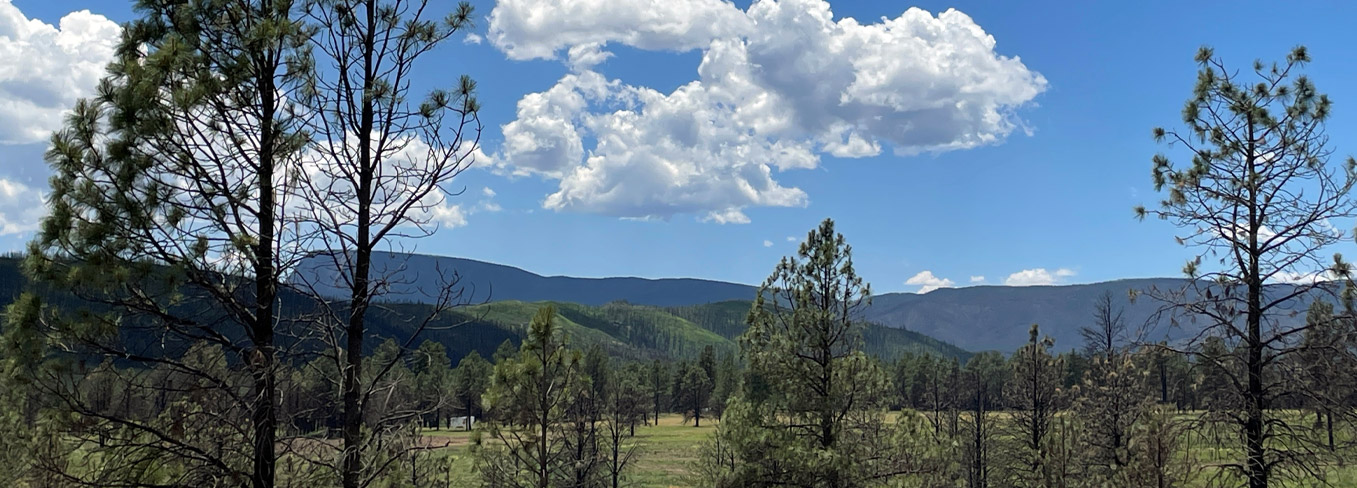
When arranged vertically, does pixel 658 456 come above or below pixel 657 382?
below

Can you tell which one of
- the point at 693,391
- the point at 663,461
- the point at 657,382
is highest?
the point at 657,382

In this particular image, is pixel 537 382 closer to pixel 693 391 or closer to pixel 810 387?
pixel 810 387

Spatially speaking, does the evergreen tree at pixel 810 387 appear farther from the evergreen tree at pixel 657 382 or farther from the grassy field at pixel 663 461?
the evergreen tree at pixel 657 382

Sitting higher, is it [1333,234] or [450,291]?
[1333,234]

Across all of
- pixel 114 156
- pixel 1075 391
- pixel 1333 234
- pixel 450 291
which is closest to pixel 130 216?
pixel 114 156

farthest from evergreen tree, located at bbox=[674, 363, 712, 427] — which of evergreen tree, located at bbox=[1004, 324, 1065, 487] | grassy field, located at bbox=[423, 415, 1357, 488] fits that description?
evergreen tree, located at bbox=[1004, 324, 1065, 487]

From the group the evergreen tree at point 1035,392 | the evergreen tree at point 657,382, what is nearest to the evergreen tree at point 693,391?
the evergreen tree at point 657,382

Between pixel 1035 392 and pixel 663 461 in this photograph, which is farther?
pixel 663 461

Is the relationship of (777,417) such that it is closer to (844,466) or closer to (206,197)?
(844,466)

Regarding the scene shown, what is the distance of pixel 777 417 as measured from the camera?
57.1 ft

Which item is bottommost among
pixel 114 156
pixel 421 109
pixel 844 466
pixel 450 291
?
pixel 844 466

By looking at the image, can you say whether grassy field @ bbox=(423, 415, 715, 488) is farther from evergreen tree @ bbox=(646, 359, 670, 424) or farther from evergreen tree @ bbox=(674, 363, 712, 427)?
evergreen tree @ bbox=(646, 359, 670, 424)

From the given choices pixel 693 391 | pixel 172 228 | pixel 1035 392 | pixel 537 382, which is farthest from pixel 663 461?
pixel 172 228

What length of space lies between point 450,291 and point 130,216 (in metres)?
2.49
